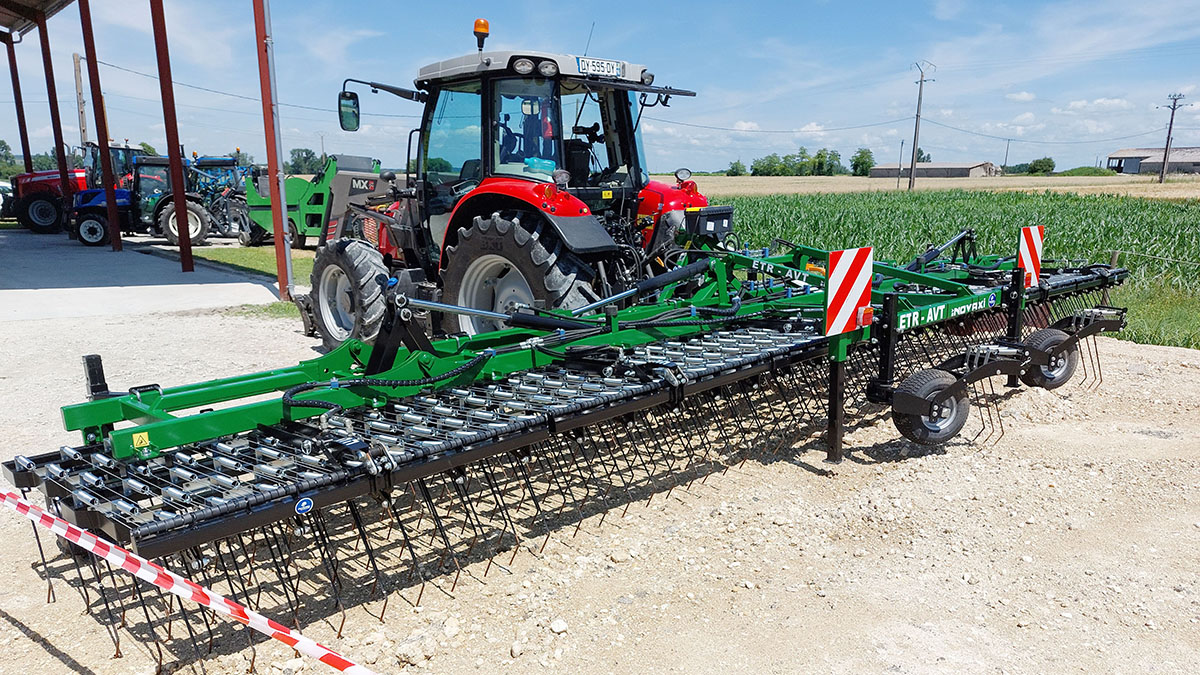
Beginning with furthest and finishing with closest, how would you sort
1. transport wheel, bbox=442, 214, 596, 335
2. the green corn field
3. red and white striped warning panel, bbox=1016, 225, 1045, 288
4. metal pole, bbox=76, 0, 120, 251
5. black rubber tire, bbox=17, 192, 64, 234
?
1. black rubber tire, bbox=17, 192, 64, 234
2. metal pole, bbox=76, 0, 120, 251
3. the green corn field
4. red and white striped warning panel, bbox=1016, 225, 1045, 288
5. transport wheel, bbox=442, 214, 596, 335

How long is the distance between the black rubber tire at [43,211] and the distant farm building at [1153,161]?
238 ft

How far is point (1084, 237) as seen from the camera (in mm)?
11055

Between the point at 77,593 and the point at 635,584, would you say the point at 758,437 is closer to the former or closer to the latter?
the point at 635,584

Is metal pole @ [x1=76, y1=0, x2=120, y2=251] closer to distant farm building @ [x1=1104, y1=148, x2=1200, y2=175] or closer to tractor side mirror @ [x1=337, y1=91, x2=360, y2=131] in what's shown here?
tractor side mirror @ [x1=337, y1=91, x2=360, y2=131]

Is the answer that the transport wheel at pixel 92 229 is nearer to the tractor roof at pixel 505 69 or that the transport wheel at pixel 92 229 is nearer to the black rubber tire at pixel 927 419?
the tractor roof at pixel 505 69

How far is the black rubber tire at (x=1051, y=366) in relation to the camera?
171 inches

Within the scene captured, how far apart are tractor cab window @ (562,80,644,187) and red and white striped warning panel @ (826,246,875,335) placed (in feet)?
6.43

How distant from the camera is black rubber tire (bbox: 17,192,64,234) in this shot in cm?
1833

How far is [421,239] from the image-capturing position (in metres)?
5.75

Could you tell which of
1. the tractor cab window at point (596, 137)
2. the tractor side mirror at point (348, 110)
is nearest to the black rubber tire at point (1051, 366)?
the tractor cab window at point (596, 137)

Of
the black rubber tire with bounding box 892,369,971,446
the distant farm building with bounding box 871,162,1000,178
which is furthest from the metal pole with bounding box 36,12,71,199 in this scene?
the distant farm building with bounding box 871,162,1000,178

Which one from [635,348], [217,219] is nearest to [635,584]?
[635,348]

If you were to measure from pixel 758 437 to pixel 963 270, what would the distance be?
78.5 inches

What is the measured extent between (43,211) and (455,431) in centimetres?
1994
